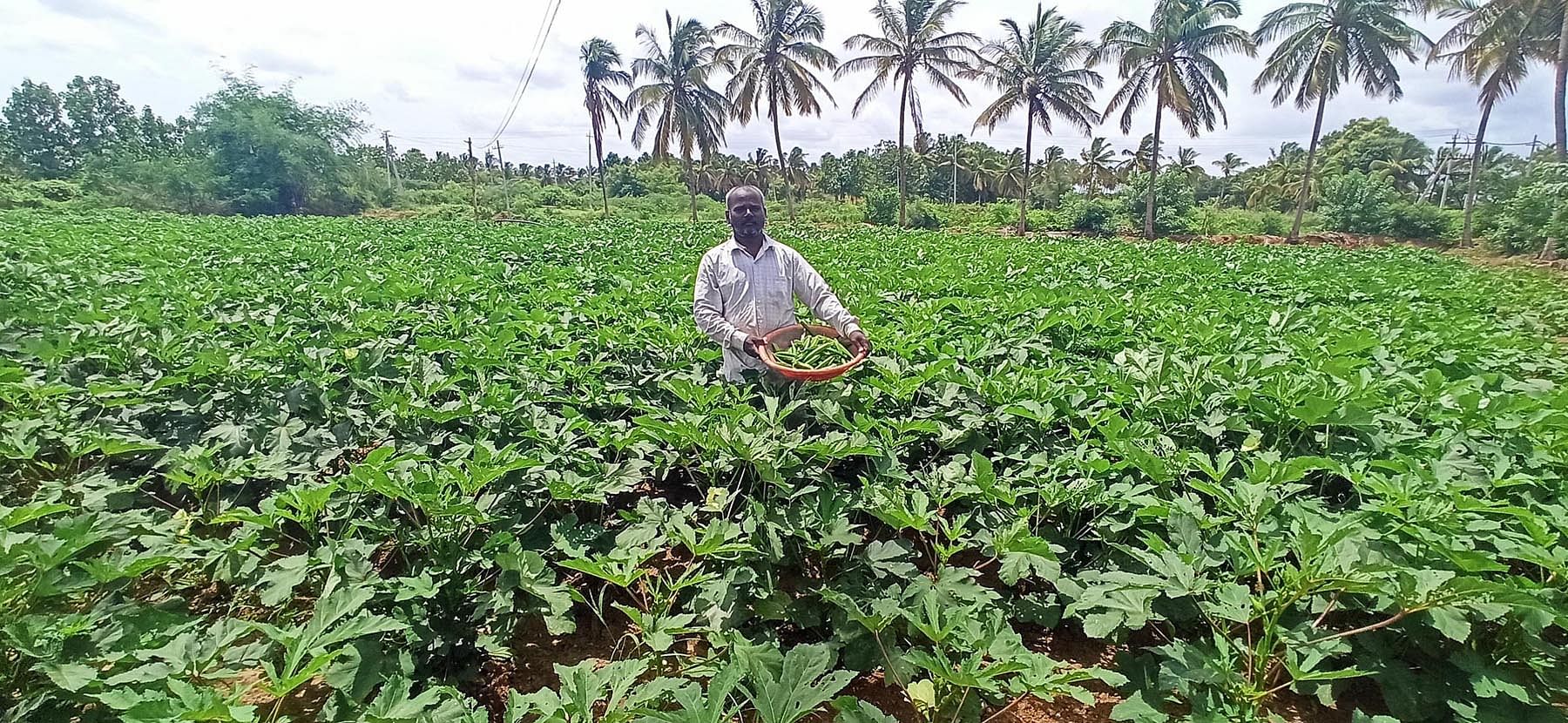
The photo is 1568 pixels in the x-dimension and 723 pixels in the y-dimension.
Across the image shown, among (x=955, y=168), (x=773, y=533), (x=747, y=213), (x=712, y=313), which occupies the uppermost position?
(x=955, y=168)

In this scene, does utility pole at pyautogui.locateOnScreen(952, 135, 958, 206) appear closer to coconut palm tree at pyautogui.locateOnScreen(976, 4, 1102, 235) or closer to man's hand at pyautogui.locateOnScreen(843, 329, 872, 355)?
coconut palm tree at pyautogui.locateOnScreen(976, 4, 1102, 235)

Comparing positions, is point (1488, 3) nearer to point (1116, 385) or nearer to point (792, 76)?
point (792, 76)

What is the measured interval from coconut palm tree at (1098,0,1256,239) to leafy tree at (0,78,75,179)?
64.2m

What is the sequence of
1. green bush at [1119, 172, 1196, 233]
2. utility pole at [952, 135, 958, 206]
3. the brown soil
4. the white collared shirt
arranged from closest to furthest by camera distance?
the brown soil
the white collared shirt
green bush at [1119, 172, 1196, 233]
utility pole at [952, 135, 958, 206]

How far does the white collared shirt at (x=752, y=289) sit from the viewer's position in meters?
3.83

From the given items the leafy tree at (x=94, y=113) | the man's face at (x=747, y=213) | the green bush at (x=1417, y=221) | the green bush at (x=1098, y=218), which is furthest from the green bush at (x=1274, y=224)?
the leafy tree at (x=94, y=113)

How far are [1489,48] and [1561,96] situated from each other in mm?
4006

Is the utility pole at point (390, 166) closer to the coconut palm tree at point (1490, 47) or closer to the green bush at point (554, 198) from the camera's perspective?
the green bush at point (554, 198)

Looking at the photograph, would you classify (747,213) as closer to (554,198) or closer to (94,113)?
(554,198)

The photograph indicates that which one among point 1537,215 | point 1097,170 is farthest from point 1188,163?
point 1537,215

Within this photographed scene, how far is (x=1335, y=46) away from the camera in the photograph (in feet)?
90.4

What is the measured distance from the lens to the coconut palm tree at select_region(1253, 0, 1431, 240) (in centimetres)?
2691

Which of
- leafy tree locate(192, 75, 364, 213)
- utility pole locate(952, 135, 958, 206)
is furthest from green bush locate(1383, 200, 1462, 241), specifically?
leafy tree locate(192, 75, 364, 213)

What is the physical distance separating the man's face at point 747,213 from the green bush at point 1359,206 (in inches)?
1399
